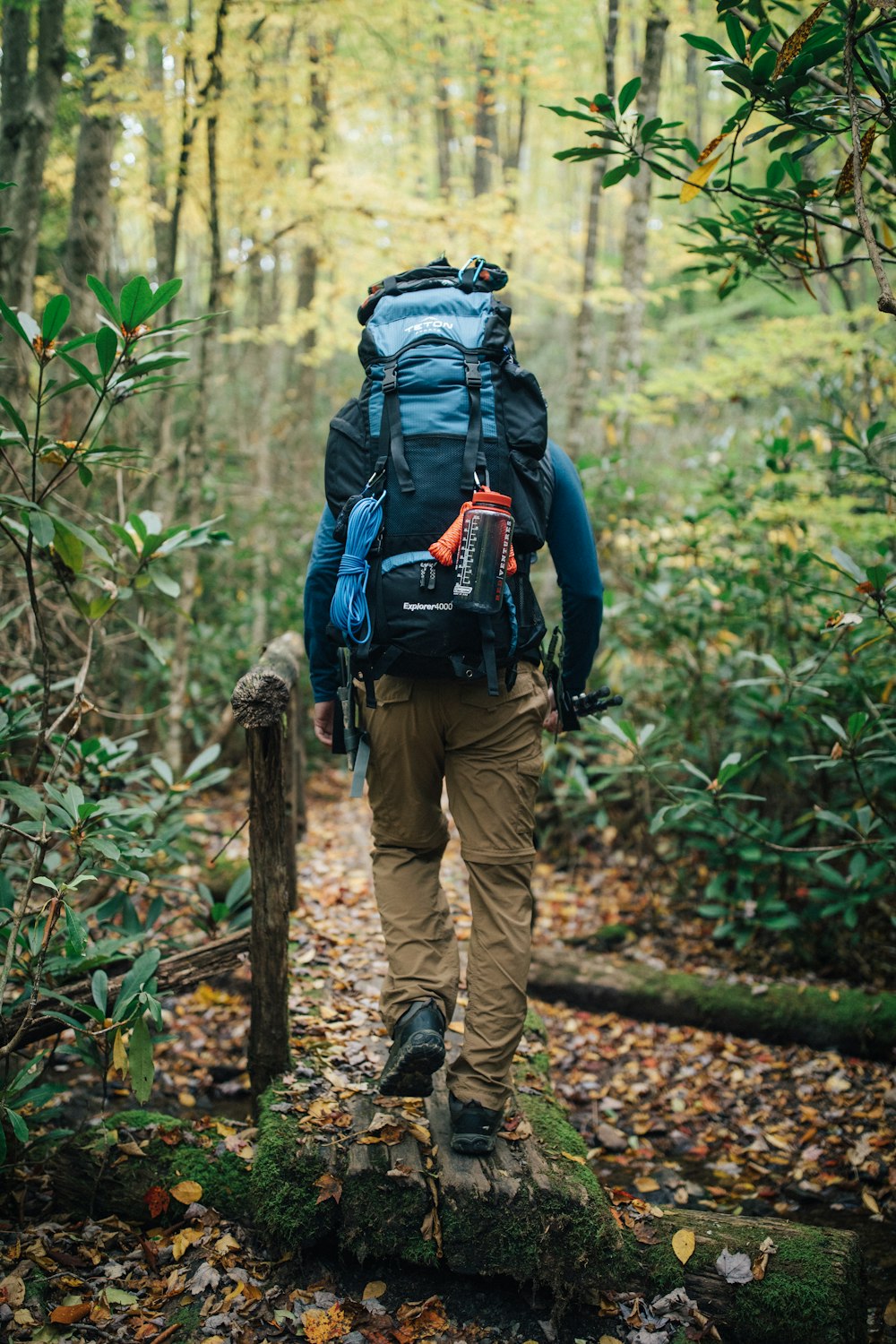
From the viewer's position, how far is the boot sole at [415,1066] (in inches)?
92.4

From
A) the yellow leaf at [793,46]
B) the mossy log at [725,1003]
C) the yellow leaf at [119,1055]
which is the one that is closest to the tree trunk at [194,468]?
the mossy log at [725,1003]

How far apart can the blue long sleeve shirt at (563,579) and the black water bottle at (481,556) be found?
40cm

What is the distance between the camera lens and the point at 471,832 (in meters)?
2.56

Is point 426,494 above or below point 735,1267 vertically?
above

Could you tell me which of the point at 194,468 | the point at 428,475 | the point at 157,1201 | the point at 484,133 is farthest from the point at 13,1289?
the point at 484,133

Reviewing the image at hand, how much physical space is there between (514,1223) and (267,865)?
48.5 inches

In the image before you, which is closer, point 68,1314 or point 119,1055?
point 68,1314

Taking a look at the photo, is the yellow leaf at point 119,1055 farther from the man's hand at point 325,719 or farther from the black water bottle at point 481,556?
the black water bottle at point 481,556

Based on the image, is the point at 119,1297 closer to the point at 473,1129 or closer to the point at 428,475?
the point at 473,1129

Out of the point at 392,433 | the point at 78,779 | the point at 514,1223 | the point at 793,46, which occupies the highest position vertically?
the point at 793,46

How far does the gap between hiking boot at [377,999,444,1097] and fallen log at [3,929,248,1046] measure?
30.3 inches

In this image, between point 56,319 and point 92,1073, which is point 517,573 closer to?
point 56,319

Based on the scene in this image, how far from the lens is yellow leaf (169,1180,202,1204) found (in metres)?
2.65

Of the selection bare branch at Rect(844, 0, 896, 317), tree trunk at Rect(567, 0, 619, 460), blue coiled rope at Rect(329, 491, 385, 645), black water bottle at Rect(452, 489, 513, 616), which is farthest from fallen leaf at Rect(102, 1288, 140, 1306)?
tree trunk at Rect(567, 0, 619, 460)
